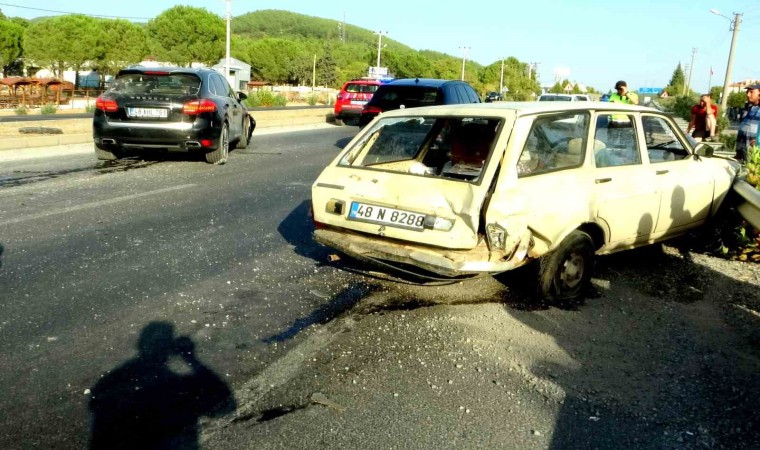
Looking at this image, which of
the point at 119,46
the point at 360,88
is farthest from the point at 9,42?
the point at 360,88

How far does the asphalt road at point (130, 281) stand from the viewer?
3.44m

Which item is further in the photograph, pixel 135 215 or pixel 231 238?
pixel 135 215

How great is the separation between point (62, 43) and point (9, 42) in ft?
37.2

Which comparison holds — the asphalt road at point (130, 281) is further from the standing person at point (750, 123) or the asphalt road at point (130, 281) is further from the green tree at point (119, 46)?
the green tree at point (119, 46)

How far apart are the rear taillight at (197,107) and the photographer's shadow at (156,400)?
758cm

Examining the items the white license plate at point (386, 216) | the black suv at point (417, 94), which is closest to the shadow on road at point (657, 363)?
the white license plate at point (386, 216)

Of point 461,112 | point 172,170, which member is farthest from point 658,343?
point 172,170

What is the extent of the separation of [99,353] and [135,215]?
3.82 m

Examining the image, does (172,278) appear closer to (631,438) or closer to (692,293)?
(631,438)

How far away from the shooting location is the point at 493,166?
4473 millimetres

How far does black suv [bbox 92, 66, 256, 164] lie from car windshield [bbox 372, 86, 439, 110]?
3.38m

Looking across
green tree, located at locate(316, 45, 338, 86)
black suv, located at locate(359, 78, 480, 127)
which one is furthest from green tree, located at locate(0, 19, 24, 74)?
black suv, located at locate(359, 78, 480, 127)

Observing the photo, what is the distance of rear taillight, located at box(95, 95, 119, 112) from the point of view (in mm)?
10719

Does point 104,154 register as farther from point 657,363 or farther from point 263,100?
point 263,100
